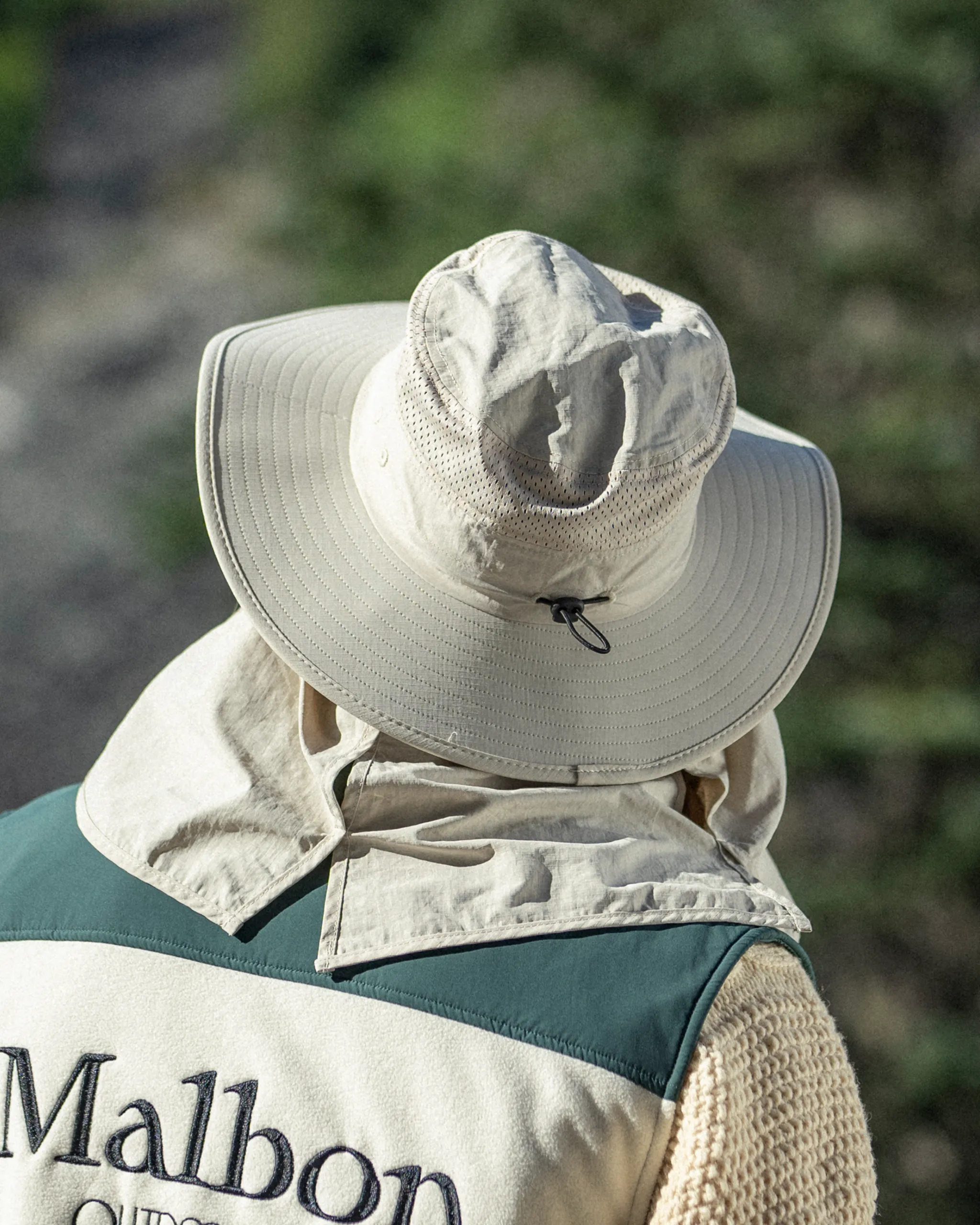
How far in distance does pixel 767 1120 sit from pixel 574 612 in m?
0.30

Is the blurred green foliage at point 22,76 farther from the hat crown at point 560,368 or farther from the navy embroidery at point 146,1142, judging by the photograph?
the navy embroidery at point 146,1142

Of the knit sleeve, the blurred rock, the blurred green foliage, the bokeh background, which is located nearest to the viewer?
the knit sleeve

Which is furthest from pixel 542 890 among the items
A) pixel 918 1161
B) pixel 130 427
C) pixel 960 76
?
pixel 130 427

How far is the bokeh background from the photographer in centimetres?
318

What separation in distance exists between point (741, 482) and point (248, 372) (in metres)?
0.35

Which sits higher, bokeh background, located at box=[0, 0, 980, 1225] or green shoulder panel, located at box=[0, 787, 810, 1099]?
green shoulder panel, located at box=[0, 787, 810, 1099]

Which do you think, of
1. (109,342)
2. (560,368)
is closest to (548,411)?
(560,368)

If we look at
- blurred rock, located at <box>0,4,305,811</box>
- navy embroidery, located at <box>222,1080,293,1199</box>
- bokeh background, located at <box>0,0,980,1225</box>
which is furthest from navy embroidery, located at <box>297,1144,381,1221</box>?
blurred rock, located at <box>0,4,305,811</box>

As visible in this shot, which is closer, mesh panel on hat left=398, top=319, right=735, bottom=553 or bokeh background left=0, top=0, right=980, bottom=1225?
mesh panel on hat left=398, top=319, right=735, bottom=553

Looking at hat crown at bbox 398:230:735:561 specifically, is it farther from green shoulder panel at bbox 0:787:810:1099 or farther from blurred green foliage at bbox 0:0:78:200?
blurred green foliage at bbox 0:0:78:200

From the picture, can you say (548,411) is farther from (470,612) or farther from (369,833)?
(369,833)

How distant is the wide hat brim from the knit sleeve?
0.50 feet

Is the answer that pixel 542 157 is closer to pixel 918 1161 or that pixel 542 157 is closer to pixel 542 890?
pixel 918 1161

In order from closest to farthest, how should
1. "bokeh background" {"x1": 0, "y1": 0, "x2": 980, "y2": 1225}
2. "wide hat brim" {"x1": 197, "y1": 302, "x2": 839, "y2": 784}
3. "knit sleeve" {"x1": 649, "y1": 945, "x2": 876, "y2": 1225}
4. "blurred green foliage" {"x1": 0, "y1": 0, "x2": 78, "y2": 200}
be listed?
"knit sleeve" {"x1": 649, "y1": 945, "x2": 876, "y2": 1225}, "wide hat brim" {"x1": 197, "y1": 302, "x2": 839, "y2": 784}, "bokeh background" {"x1": 0, "y1": 0, "x2": 980, "y2": 1225}, "blurred green foliage" {"x1": 0, "y1": 0, "x2": 78, "y2": 200}
